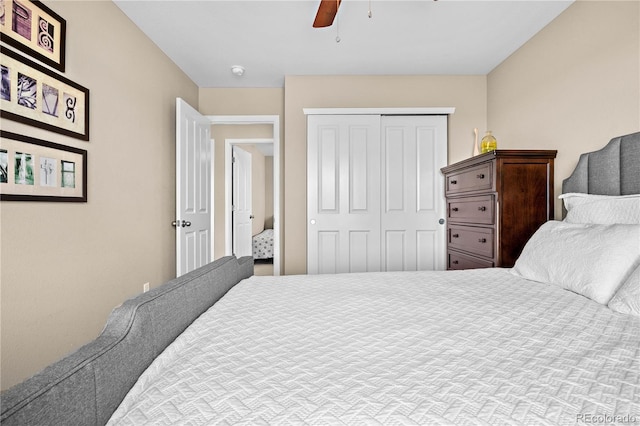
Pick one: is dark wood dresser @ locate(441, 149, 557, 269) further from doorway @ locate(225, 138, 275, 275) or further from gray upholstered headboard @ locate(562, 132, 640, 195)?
doorway @ locate(225, 138, 275, 275)

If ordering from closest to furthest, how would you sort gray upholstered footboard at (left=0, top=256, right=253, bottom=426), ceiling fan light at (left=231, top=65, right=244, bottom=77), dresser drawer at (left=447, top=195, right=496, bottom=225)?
gray upholstered footboard at (left=0, top=256, right=253, bottom=426) < dresser drawer at (left=447, top=195, right=496, bottom=225) < ceiling fan light at (left=231, top=65, right=244, bottom=77)

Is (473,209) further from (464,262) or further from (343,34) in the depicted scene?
(343,34)

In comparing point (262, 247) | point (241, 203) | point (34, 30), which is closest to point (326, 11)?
point (34, 30)

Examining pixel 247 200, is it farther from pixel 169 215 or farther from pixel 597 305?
pixel 597 305

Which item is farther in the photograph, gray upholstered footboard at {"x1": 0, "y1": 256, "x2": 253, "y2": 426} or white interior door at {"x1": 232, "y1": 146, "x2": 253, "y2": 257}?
white interior door at {"x1": 232, "y1": 146, "x2": 253, "y2": 257}

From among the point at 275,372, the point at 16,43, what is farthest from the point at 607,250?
the point at 16,43

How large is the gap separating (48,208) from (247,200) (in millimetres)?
3845

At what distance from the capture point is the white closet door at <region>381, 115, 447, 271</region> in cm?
342

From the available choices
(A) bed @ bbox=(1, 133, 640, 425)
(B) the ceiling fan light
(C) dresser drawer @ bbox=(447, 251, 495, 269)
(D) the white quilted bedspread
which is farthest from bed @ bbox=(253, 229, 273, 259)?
(D) the white quilted bedspread

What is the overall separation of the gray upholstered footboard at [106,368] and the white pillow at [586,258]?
1.58 m

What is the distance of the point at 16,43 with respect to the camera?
1478 mm

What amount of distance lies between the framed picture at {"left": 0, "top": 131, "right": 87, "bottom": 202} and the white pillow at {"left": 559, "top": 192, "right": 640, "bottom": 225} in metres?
2.88

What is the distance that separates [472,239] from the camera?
2.62 m

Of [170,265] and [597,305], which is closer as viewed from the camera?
[597,305]
